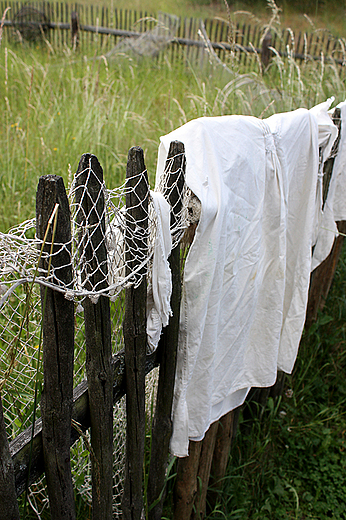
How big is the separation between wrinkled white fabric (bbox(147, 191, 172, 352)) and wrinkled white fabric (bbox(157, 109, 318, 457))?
0.13 m

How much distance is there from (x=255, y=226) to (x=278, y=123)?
0.45 metres

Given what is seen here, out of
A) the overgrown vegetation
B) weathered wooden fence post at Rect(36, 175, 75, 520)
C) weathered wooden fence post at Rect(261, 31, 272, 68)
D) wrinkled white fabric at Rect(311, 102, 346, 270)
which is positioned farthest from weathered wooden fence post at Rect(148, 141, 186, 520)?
weathered wooden fence post at Rect(261, 31, 272, 68)

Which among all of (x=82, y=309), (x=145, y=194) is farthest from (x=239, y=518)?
(x=145, y=194)

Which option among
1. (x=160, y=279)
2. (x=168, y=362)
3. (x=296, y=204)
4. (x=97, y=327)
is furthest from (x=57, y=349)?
(x=296, y=204)

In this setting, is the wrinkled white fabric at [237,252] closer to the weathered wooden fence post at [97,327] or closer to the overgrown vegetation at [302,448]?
the weathered wooden fence post at [97,327]

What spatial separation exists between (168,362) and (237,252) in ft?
1.54

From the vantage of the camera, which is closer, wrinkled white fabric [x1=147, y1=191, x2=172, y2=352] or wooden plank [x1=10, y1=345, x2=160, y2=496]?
wooden plank [x1=10, y1=345, x2=160, y2=496]

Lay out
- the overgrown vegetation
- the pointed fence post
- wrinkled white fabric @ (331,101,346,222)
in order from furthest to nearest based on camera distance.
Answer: the pointed fence post < wrinkled white fabric @ (331,101,346,222) < the overgrown vegetation

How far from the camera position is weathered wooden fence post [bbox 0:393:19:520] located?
32.4 inches

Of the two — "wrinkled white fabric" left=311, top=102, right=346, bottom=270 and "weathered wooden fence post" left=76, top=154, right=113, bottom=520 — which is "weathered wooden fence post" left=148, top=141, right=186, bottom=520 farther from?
"wrinkled white fabric" left=311, top=102, right=346, bottom=270

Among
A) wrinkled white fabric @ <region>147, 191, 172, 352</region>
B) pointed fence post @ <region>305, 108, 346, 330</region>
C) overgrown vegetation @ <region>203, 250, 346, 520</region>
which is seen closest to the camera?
wrinkled white fabric @ <region>147, 191, 172, 352</region>

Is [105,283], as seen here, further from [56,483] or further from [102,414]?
[56,483]

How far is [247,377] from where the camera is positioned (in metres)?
1.80

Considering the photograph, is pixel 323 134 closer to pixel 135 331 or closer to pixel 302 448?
pixel 135 331
